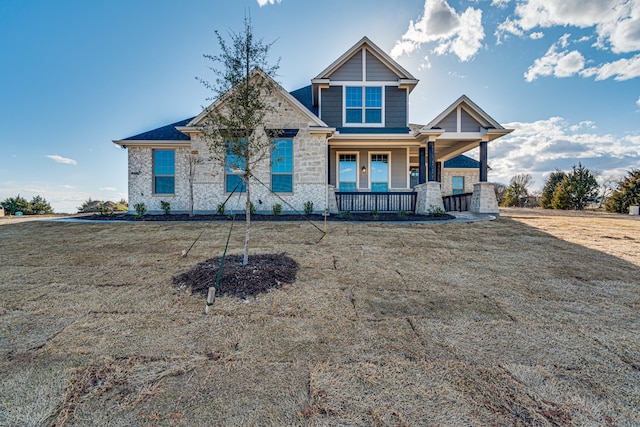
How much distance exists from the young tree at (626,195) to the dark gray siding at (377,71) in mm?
16688

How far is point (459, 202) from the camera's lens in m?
14.4

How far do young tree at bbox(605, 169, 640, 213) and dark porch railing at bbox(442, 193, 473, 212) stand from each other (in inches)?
453

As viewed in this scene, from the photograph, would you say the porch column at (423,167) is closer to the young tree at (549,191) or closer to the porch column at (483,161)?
the porch column at (483,161)

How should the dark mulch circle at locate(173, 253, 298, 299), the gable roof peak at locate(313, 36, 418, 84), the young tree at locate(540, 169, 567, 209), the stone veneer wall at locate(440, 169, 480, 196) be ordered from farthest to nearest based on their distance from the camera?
1. the young tree at locate(540, 169, 567, 209)
2. the stone veneer wall at locate(440, 169, 480, 196)
3. the gable roof peak at locate(313, 36, 418, 84)
4. the dark mulch circle at locate(173, 253, 298, 299)

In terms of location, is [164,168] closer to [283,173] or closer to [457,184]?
[283,173]

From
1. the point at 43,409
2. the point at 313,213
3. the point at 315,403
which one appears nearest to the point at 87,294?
the point at 43,409

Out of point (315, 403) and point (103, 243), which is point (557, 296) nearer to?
point (315, 403)

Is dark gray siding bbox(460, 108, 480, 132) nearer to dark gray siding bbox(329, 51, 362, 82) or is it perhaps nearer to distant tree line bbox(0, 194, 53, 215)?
dark gray siding bbox(329, 51, 362, 82)

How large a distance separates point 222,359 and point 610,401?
10.00 ft

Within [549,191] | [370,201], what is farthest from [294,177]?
[549,191]

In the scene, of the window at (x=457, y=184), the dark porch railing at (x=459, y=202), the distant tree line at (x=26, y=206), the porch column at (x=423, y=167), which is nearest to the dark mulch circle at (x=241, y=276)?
the porch column at (x=423, y=167)

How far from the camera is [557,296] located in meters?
3.87

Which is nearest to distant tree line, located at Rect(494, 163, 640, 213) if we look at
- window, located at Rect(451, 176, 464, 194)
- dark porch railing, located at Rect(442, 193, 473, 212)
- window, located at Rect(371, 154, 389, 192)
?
window, located at Rect(451, 176, 464, 194)

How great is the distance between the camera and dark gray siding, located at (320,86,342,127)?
13484 mm
